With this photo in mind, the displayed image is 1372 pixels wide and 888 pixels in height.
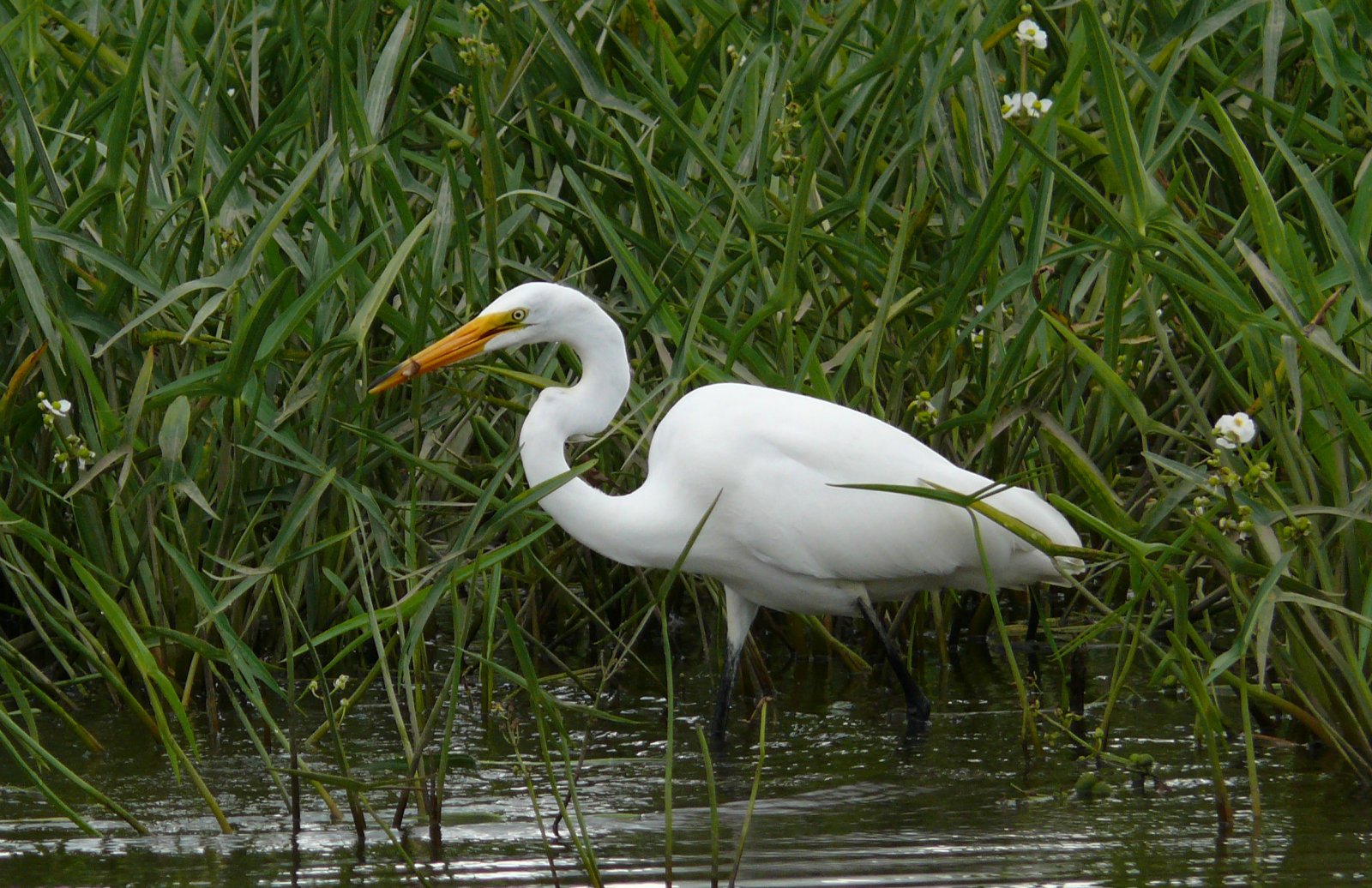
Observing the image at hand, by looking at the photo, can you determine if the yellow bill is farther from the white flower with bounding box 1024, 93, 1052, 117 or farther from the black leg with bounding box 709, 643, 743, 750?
the white flower with bounding box 1024, 93, 1052, 117

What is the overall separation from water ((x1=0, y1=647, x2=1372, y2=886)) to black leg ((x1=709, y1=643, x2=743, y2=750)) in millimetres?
57

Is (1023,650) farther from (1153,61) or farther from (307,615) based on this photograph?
(307,615)

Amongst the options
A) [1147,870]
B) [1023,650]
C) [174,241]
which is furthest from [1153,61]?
[174,241]

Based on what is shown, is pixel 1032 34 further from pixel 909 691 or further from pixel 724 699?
pixel 724 699

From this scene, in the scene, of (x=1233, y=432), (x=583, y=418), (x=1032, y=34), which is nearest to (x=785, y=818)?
(x=583, y=418)

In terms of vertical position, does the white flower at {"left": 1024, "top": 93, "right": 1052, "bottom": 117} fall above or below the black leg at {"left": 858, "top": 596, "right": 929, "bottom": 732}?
above

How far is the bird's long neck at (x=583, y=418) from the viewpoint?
12.5 feet

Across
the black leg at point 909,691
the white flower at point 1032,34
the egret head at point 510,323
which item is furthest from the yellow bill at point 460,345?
the white flower at point 1032,34

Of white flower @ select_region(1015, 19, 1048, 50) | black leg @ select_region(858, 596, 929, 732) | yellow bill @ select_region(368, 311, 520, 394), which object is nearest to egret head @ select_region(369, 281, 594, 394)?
yellow bill @ select_region(368, 311, 520, 394)

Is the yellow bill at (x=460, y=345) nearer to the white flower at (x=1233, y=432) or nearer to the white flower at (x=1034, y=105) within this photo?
the white flower at (x=1034, y=105)

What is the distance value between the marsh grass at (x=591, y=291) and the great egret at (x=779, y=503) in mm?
109

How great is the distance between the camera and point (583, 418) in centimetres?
382

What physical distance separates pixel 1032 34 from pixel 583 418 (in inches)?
54.9

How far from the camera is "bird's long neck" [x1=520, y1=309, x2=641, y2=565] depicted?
3.79 metres
